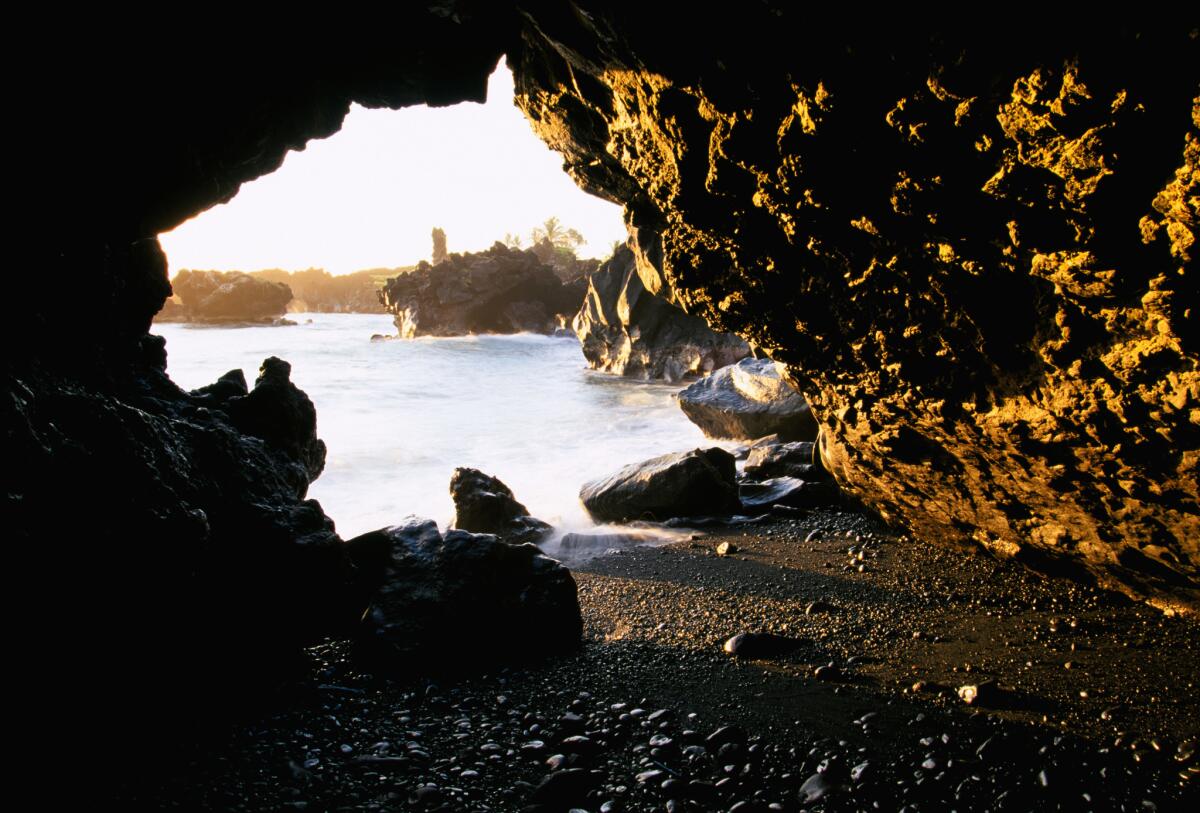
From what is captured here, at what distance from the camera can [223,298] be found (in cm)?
6250

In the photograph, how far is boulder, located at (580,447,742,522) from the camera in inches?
280

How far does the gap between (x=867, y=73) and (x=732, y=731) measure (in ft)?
10.7

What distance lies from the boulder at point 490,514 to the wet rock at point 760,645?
3256mm

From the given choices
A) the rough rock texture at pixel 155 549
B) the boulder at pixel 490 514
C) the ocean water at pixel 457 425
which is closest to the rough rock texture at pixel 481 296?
the ocean water at pixel 457 425

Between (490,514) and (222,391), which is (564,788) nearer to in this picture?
(490,514)

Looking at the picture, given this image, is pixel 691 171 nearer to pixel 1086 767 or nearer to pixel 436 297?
pixel 1086 767

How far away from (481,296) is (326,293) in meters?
68.3

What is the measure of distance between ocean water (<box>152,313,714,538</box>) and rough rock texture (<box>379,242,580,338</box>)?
15.9 metres

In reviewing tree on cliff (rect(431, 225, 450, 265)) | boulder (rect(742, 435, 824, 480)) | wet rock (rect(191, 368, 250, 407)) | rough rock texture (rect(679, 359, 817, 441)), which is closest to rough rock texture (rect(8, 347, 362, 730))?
wet rock (rect(191, 368, 250, 407))

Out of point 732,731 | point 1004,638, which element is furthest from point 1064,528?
point 732,731

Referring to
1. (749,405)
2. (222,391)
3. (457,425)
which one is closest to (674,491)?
(749,405)

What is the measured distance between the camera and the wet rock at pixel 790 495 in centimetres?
702

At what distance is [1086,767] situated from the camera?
2.56 meters

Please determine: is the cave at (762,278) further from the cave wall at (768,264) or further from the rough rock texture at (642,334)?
the rough rock texture at (642,334)
